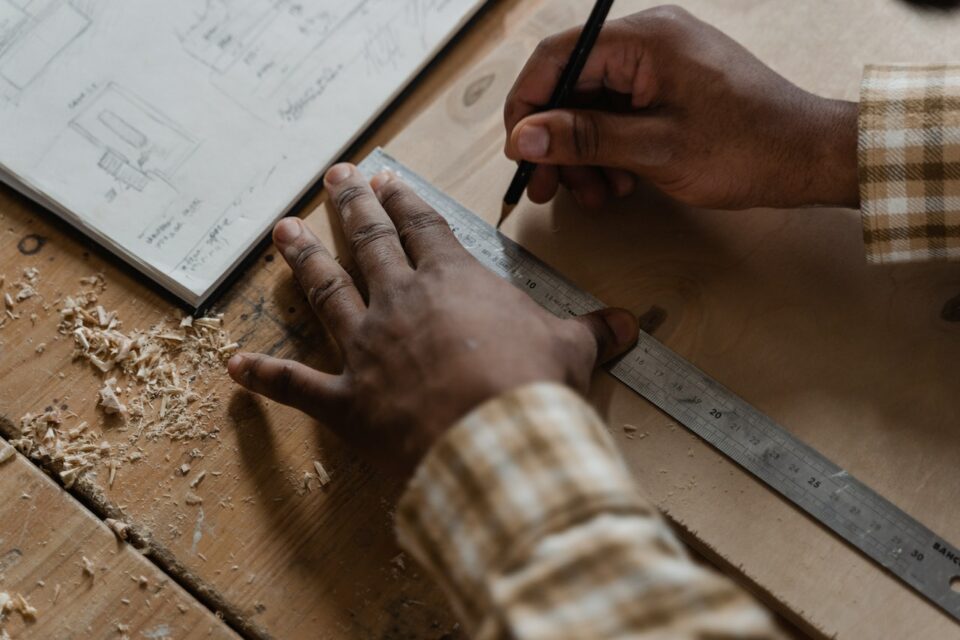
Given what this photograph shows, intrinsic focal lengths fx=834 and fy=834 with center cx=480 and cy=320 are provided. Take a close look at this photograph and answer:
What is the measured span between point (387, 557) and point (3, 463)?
0.50 m

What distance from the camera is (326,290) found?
3.41ft

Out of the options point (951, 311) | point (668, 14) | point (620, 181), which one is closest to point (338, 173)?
point (620, 181)

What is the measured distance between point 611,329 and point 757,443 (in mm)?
223

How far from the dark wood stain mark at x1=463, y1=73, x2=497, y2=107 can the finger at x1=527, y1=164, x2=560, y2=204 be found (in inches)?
7.0

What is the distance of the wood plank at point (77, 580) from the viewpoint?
971mm

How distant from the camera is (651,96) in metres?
1.08

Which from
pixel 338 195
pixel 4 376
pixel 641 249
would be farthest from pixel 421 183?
pixel 4 376

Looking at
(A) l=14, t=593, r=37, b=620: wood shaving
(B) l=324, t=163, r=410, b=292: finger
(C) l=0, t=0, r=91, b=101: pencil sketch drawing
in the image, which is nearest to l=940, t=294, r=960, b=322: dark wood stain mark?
(B) l=324, t=163, r=410, b=292: finger

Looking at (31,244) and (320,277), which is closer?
(320,277)

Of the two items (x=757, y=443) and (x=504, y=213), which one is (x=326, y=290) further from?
(x=757, y=443)

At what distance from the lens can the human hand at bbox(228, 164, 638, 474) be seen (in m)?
0.84

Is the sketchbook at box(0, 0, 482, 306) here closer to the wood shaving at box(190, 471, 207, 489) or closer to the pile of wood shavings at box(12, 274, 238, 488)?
the pile of wood shavings at box(12, 274, 238, 488)

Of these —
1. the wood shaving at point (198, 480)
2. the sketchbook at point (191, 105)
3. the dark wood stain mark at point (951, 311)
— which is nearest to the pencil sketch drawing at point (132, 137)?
the sketchbook at point (191, 105)

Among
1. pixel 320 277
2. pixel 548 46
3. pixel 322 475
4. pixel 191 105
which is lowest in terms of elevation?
pixel 322 475
